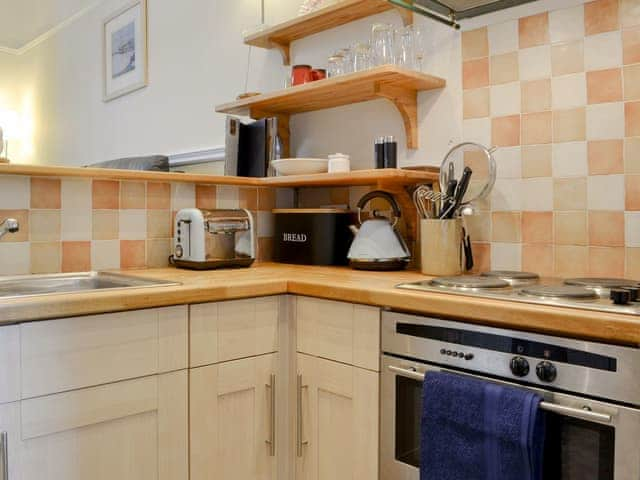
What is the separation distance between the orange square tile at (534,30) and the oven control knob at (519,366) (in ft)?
3.24

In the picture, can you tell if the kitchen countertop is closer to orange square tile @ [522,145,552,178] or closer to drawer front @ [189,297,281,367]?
drawer front @ [189,297,281,367]

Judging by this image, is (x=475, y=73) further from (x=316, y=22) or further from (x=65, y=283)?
(x=65, y=283)

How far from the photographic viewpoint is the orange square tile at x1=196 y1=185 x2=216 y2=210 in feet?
6.90

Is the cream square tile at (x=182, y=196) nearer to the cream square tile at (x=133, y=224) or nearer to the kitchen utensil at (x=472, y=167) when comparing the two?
the cream square tile at (x=133, y=224)

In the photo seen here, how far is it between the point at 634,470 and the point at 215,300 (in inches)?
38.0

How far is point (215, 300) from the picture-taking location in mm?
1499

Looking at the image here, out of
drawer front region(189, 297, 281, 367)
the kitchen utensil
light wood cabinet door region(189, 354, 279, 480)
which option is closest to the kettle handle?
the kitchen utensil

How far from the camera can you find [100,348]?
130 cm

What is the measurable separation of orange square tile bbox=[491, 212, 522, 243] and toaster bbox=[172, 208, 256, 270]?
31.5 inches

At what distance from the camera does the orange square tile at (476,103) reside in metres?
1.82

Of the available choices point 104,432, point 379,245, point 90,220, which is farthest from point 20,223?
point 379,245

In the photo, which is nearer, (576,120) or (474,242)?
(576,120)

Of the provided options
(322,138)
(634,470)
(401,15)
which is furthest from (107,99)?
(634,470)

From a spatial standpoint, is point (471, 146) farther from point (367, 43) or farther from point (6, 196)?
point (6, 196)
